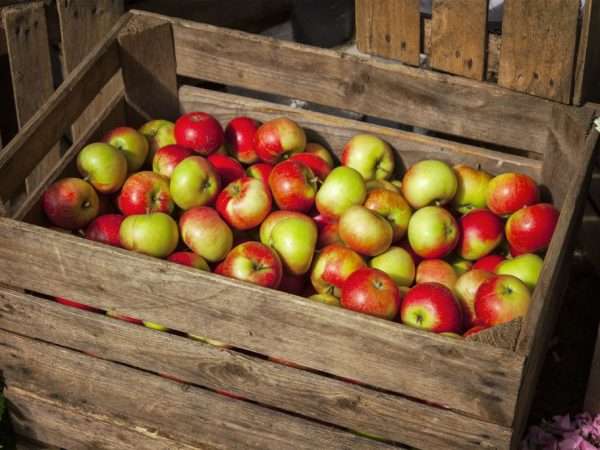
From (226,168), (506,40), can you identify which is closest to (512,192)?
(506,40)

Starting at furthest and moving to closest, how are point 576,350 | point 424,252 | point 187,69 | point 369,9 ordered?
point 576,350, point 187,69, point 369,9, point 424,252

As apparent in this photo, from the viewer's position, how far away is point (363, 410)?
205 centimetres

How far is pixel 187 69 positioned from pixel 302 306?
4.88 feet

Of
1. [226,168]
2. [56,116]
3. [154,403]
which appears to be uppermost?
[56,116]

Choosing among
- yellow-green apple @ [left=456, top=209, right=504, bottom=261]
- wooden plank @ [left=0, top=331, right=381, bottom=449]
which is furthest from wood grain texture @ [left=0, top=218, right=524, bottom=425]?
yellow-green apple @ [left=456, top=209, right=504, bottom=261]

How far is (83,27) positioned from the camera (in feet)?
10.8

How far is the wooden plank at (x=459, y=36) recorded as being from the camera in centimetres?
262

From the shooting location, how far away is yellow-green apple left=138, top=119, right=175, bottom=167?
3.01m

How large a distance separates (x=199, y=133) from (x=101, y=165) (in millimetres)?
394

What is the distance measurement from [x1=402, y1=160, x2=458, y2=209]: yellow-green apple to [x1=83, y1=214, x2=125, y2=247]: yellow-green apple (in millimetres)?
1021

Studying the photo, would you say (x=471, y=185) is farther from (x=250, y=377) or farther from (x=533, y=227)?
(x=250, y=377)

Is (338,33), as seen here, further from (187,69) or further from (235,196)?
(235,196)

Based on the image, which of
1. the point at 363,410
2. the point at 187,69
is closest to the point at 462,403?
the point at 363,410

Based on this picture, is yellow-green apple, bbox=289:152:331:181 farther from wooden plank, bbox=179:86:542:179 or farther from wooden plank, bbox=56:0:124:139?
Answer: wooden plank, bbox=56:0:124:139
